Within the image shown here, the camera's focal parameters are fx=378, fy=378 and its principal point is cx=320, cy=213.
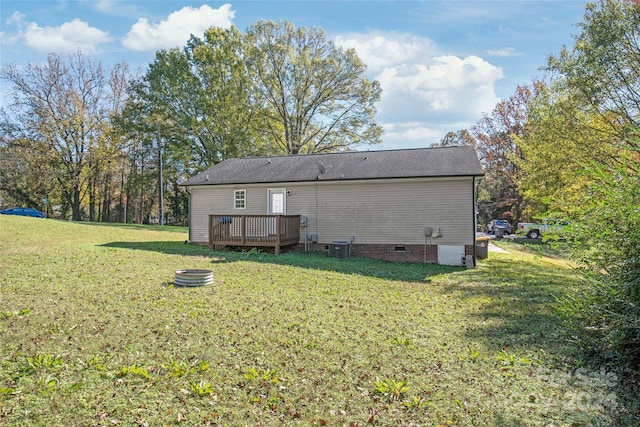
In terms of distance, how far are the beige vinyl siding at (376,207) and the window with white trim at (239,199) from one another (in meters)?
0.14

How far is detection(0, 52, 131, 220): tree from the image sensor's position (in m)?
27.7

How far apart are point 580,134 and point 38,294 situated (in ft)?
53.8

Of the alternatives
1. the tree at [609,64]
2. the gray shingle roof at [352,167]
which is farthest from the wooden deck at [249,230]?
the tree at [609,64]

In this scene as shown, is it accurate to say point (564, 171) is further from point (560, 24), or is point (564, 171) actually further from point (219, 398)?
point (219, 398)

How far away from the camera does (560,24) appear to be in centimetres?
1410

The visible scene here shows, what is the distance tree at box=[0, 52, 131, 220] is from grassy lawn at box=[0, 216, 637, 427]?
25.5m

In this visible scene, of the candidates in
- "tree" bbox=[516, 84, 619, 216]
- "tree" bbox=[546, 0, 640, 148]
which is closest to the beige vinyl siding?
"tree" bbox=[516, 84, 619, 216]

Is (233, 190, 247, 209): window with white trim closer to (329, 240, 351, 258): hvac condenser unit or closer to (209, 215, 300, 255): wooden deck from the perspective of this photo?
(209, 215, 300, 255): wooden deck

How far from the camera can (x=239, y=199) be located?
15664mm

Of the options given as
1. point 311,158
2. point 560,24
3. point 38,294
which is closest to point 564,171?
point 560,24

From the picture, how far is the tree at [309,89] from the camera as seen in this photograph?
95.7 ft

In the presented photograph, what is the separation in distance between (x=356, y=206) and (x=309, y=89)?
60.7 feet

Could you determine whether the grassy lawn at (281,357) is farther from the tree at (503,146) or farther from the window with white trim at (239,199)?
the tree at (503,146)

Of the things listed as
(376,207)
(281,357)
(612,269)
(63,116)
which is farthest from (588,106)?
(63,116)
